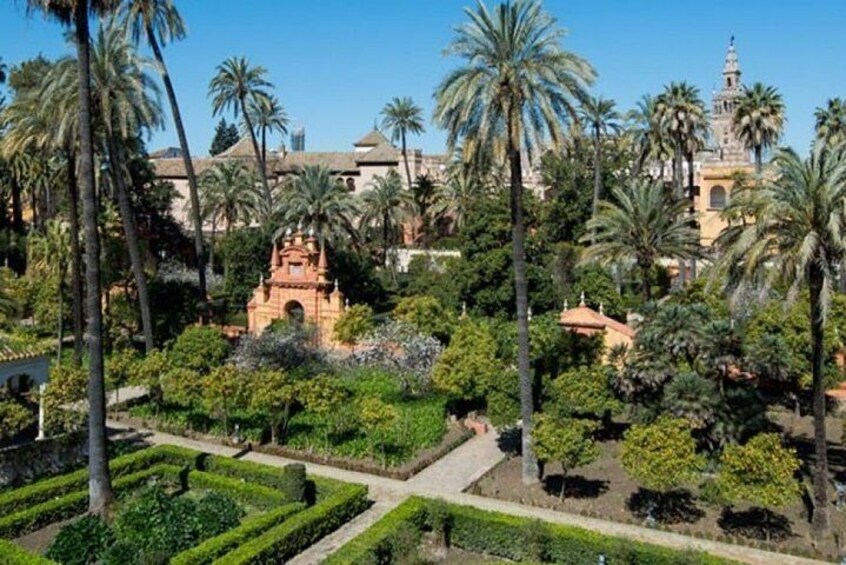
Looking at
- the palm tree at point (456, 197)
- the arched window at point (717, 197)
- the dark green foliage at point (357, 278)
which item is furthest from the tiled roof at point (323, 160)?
the arched window at point (717, 197)

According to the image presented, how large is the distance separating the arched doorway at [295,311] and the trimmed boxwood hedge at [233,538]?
21676 mm

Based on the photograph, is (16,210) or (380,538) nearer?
(380,538)

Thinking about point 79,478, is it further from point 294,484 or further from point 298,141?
point 298,141

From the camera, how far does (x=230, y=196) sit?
193 feet

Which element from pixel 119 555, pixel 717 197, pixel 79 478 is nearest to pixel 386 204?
pixel 717 197

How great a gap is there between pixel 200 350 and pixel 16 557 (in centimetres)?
1556

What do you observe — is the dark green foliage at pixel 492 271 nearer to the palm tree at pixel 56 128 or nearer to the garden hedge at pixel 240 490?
the palm tree at pixel 56 128

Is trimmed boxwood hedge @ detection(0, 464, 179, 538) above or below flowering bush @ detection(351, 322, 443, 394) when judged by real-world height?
below

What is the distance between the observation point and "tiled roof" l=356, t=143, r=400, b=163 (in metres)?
78.0

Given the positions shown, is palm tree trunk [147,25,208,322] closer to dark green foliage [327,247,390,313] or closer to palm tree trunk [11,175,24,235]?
dark green foliage [327,247,390,313]

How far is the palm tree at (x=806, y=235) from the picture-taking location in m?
18.0

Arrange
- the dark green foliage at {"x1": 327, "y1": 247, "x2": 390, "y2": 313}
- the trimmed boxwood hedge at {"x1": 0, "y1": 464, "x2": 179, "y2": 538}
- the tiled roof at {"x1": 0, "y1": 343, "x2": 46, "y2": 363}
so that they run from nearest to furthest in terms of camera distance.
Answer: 1. the trimmed boxwood hedge at {"x1": 0, "y1": 464, "x2": 179, "y2": 538}
2. the tiled roof at {"x1": 0, "y1": 343, "x2": 46, "y2": 363}
3. the dark green foliage at {"x1": 327, "y1": 247, "x2": 390, "y2": 313}

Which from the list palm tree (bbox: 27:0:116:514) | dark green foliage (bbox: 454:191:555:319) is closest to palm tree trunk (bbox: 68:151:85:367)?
palm tree (bbox: 27:0:116:514)

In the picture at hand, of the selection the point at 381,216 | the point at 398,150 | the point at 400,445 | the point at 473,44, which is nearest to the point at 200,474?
the point at 400,445
